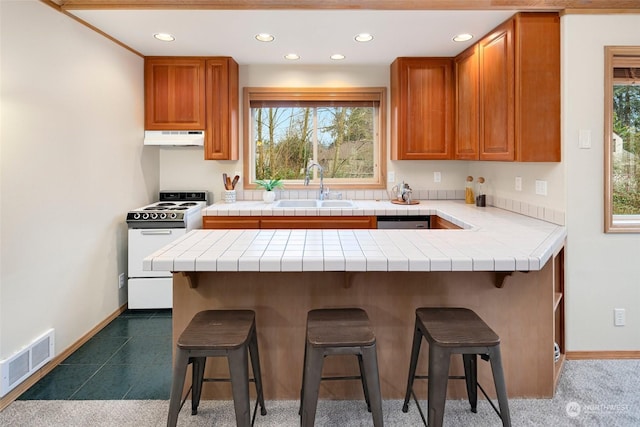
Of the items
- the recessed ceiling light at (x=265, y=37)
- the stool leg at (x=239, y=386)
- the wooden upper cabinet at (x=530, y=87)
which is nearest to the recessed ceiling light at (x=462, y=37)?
the wooden upper cabinet at (x=530, y=87)

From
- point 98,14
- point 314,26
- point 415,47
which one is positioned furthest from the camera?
point 415,47

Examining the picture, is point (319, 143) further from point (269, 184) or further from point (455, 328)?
point (455, 328)

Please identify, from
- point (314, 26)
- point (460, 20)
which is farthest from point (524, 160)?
point (314, 26)

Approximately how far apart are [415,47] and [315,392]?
3.00 meters

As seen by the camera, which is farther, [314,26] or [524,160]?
[314,26]

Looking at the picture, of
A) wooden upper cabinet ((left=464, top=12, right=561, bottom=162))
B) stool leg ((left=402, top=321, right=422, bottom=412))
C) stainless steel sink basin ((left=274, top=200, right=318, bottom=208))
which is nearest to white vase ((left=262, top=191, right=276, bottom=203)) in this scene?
stainless steel sink basin ((left=274, top=200, right=318, bottom=208))

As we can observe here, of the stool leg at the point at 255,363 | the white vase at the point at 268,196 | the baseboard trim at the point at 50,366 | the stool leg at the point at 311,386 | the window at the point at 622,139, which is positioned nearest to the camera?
the stool leg at the point at 311,386

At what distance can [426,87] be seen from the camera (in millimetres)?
3918

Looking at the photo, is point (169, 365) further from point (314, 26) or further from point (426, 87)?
point (426, 87)

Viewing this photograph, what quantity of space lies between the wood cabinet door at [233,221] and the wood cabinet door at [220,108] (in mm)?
657

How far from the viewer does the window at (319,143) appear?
4352 mm

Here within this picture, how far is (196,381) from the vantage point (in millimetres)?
2033

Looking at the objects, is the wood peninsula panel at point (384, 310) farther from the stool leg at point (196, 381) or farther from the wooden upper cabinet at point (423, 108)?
the wooden upper cabinet at point (423, 108)

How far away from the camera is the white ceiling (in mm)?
2805
